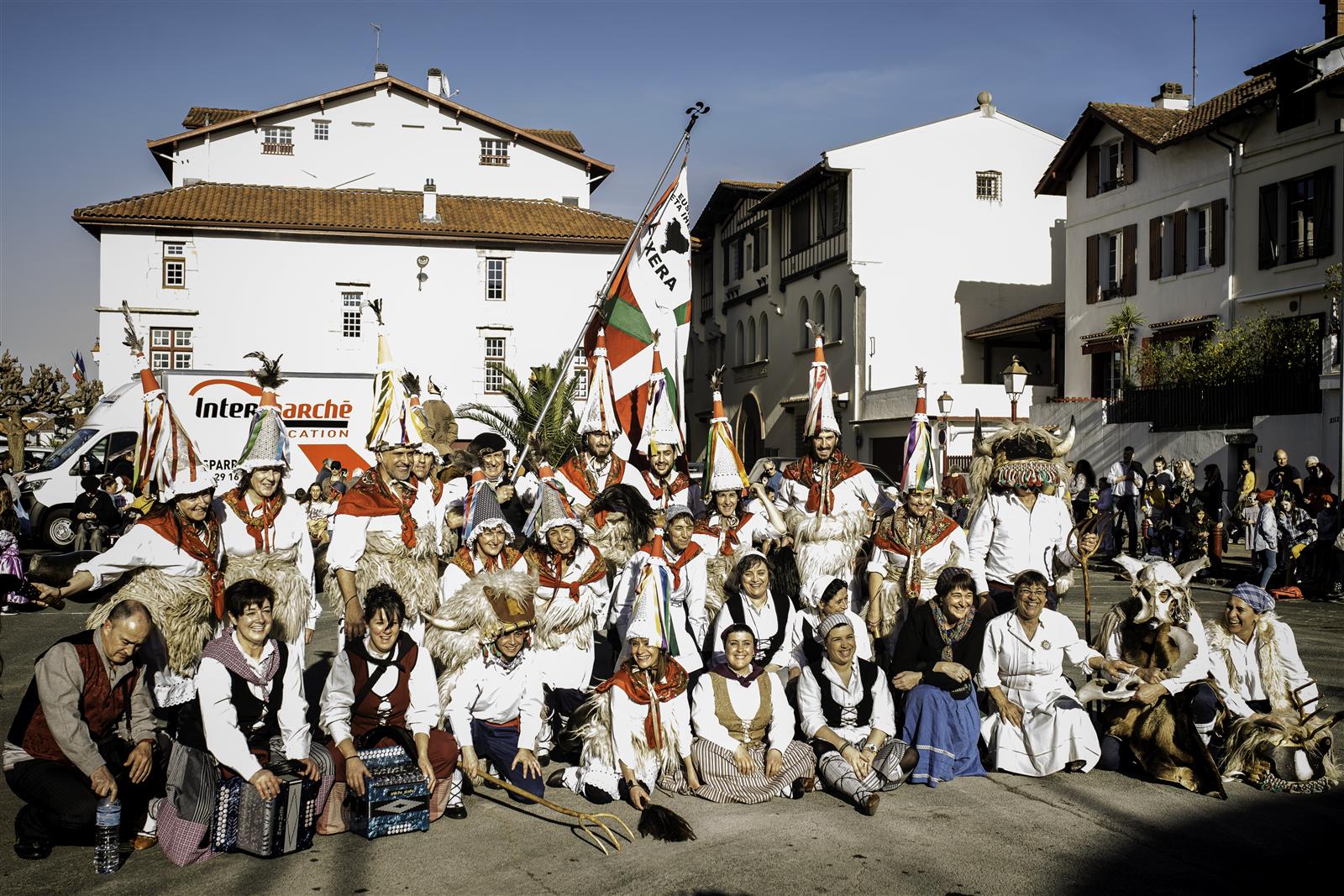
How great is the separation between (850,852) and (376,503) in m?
3.63

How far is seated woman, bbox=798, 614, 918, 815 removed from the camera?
625 centimetres

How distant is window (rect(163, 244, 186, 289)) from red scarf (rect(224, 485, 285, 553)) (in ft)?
94.1

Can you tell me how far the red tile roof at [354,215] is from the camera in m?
32.6

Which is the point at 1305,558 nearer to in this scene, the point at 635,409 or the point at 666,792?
the point at 635,409

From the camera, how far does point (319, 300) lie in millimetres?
33656

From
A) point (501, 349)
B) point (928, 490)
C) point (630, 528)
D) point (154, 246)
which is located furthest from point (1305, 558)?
point (154, 246)

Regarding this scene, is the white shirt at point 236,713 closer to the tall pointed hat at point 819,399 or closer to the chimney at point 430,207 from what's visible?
the tall pointed hat at point 819,399

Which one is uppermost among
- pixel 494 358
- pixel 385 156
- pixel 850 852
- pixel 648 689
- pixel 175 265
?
pixel 385 156

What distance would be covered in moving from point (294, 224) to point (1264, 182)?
Answer: 24876 mm

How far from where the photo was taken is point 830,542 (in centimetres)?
800

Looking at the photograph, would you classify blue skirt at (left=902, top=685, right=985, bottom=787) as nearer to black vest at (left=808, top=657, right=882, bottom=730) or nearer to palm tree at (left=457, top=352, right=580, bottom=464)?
black vest at (left=808, top=657, right=882, bottom=730)

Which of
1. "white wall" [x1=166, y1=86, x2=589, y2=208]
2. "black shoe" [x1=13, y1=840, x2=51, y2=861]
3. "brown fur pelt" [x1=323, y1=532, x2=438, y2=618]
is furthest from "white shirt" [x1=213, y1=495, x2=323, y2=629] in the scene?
"white wall" [x1=166, y1=86, x2=589, y2=208]

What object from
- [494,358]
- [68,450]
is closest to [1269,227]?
[494,358]

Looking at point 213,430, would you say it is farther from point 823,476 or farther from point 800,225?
point 800,225
